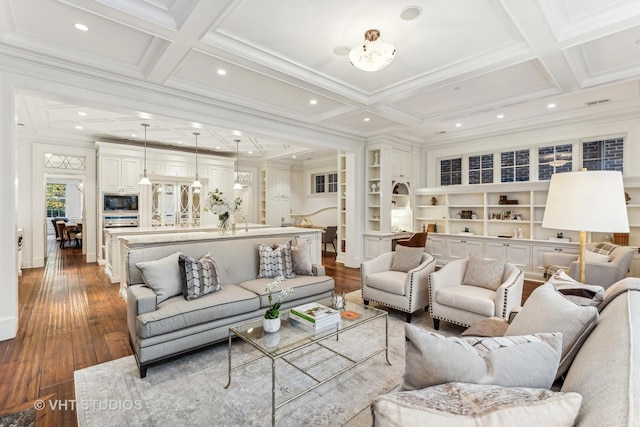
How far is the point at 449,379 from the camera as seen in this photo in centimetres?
103

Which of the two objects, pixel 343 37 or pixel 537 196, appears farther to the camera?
pixel 537 196

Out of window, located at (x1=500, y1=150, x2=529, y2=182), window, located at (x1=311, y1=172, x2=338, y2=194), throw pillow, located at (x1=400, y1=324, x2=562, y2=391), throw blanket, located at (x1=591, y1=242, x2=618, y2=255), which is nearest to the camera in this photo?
throw pillow, located at (x1=400, y1=324, x2=562, y2=391)

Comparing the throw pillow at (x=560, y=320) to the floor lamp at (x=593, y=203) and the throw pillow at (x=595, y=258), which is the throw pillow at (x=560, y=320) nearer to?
the floor lamp at (x=593, y=203)

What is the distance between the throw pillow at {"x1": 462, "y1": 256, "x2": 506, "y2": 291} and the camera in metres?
3.36

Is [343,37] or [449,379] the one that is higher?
[343,37]

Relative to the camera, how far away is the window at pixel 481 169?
657cm

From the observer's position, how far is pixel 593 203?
1.86 metres

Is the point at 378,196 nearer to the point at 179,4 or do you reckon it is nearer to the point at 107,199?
the point at 179,4

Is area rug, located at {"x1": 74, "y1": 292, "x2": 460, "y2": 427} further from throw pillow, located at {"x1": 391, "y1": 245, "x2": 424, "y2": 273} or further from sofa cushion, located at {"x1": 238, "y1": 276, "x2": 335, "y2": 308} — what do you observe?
throw pillow, located at {"x1": 391, "y1": 245, "x2": 424, "y2": 273}

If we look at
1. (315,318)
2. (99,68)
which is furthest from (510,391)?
(99,68)

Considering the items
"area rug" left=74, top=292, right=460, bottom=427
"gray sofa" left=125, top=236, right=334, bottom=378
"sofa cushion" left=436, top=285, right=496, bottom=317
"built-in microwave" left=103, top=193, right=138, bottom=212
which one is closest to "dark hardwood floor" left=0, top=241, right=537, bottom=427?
"area rug" left=74, top=292, right=460, bottom=427

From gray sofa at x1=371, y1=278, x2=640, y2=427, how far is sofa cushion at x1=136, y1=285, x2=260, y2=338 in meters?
2.17

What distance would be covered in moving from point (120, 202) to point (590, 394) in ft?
27.2

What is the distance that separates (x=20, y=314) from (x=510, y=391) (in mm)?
5107
